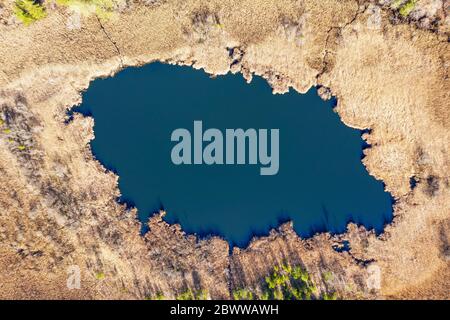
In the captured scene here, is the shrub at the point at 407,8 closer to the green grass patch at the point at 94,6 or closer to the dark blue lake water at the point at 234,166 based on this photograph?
the dark blue lake water at the point at 234,166

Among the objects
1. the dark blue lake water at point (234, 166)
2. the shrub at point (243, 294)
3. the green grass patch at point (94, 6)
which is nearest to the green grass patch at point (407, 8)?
the dark blue lake water at point (234, 166)

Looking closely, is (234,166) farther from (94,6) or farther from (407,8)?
(407,8)

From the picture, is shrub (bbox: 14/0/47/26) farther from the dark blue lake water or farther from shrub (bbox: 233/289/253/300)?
shrub (bbox: 233/289/253/300)

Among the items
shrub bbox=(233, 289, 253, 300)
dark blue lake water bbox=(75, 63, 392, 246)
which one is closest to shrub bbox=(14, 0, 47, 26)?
dark blue lake water bbox=(75, 63, 392, 246)

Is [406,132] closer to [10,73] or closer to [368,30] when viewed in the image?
[368,30]

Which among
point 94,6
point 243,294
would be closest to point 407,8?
point 94,6
